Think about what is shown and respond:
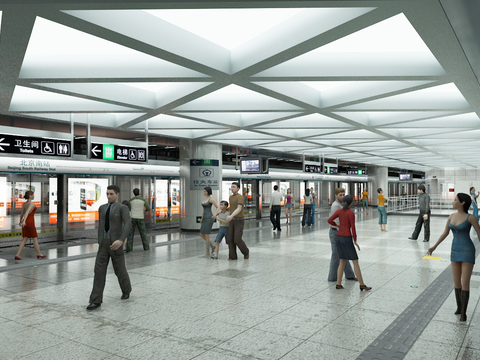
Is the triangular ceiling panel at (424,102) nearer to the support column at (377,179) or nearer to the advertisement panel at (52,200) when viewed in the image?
the advertisement panel at (52,200)

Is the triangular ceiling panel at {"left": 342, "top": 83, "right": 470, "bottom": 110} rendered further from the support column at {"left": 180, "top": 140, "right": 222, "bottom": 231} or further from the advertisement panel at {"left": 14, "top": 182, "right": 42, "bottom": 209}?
the advertisement panel at {"left": 14, "top": 182, "right": 42, "bottom": 209}

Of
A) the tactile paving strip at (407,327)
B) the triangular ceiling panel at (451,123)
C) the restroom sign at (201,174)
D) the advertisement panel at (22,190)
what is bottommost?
the tactile paving strip at (407,327)

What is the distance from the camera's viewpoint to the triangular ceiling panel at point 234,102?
30.4 feet

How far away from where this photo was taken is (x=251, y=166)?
1888 centimetres

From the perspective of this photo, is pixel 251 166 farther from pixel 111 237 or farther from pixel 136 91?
pixel 111 237

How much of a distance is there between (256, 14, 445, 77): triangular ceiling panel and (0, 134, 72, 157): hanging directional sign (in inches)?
243

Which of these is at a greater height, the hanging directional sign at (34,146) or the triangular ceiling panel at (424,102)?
the triangular ceiling panel at (424,102)

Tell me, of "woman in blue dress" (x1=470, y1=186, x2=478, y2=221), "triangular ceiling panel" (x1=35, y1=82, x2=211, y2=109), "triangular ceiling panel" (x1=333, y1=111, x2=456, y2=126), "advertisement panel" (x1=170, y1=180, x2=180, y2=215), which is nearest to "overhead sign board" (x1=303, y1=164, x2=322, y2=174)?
"advertisement panel" (x1=170, y1=180, x2=180, y2=215)

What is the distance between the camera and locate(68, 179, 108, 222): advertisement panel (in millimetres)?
14703

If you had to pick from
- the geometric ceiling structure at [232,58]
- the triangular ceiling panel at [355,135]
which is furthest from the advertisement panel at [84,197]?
the triangular ceiling panel at [355,135]

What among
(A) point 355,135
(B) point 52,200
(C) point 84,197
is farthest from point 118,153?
(A) point 355,135

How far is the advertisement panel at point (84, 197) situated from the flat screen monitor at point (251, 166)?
665 centimetres

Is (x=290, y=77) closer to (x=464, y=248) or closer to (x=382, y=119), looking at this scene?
(x=464, y=248)

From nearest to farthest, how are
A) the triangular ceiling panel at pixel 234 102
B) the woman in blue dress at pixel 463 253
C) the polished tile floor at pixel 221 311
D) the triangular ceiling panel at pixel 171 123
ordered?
the polished tile floor at pixel 221 311, the woman in blue dress at pixel 463 253, the triangular ceiling panel at pixel 234 102, the triangular ceiling panel at pixel 171 123
